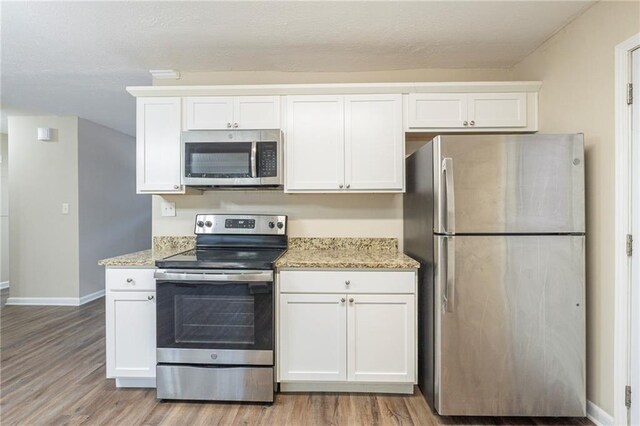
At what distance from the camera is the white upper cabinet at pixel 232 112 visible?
92.1 inches

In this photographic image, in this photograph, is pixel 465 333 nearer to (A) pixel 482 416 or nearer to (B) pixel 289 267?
(A) pixel 482 416

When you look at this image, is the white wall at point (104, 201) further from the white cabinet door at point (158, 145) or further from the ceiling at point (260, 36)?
the white cabinet door at point (158, 145)

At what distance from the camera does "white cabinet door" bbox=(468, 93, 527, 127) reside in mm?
2268

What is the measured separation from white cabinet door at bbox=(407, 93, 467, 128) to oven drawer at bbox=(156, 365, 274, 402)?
1.97m

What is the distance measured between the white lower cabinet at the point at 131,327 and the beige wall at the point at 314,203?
675 mm

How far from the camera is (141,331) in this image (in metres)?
2.06

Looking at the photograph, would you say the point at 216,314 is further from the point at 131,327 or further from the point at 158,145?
the point at 158,145

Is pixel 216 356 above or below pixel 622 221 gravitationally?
A: below

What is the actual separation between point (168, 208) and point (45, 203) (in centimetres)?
256

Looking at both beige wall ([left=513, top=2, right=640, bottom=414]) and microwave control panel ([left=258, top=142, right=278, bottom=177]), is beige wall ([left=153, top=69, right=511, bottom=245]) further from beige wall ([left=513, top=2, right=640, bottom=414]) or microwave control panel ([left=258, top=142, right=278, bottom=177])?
beige wall ([left=513, top=2, right=640, bottom=414])

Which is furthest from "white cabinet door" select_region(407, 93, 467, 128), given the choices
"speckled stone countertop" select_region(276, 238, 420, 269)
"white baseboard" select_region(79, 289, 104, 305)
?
"white baseboard" select_region(79, 289, 104, 305)

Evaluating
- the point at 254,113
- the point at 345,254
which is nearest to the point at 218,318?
the point at 345,254

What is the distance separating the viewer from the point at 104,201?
444cm

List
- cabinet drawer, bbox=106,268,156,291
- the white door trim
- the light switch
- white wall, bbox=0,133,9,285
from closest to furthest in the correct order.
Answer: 1. the white door trim
2. cabinet drawer, bbox=106,268,156,291
3. the light switch
4. white wall, bbox=0,133,9,285
